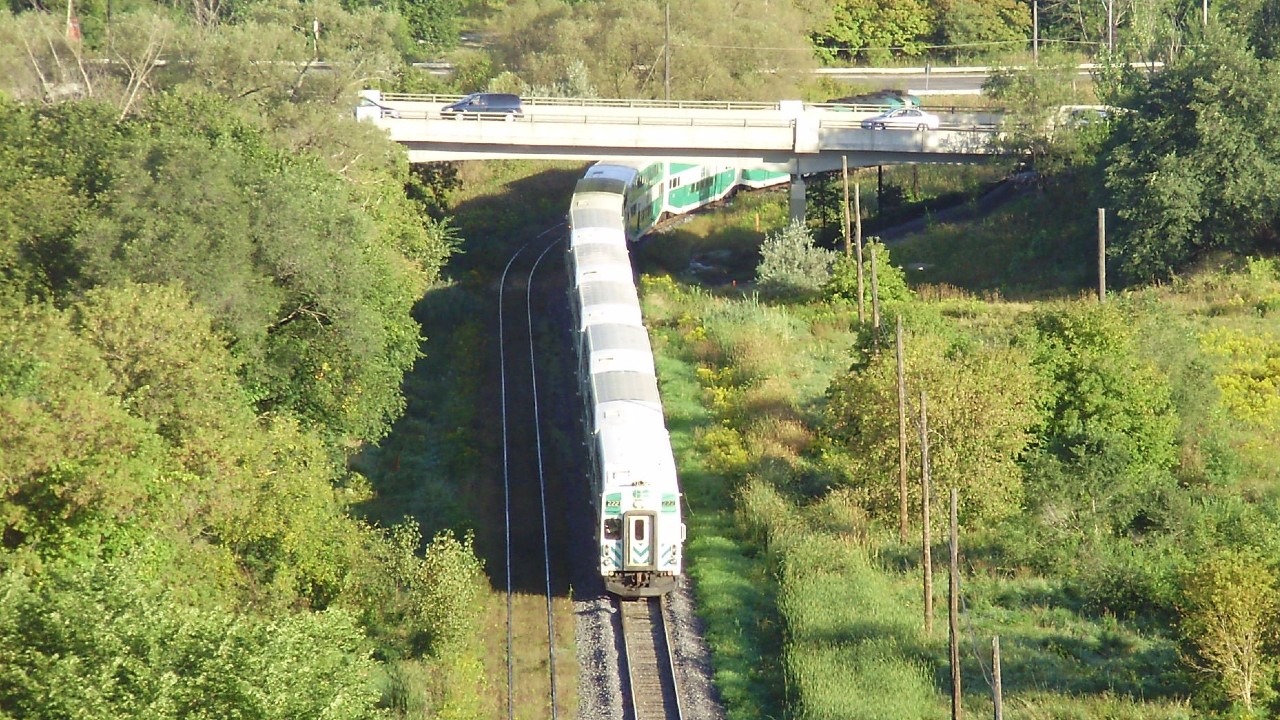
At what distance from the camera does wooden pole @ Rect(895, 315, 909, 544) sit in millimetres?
32250

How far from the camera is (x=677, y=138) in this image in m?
59.4

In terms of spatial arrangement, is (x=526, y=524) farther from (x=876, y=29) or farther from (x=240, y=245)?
(x=876, y=29)

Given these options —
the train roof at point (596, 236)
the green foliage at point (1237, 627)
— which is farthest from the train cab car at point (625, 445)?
the green foliage at point (1237, 627)

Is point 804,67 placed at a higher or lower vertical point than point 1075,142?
higher

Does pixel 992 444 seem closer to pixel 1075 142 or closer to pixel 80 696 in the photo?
pixel 80 696

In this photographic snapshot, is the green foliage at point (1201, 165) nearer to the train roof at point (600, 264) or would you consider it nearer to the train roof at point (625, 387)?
the train roof at point (600, 264)

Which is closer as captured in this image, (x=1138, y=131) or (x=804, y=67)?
(x=1138, y=131)

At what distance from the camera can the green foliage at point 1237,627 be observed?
27.0m

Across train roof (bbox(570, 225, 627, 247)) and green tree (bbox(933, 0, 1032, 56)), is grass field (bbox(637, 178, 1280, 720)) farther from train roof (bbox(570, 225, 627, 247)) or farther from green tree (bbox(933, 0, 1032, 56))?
green tree (bbox(933, 0, 1032, 56))

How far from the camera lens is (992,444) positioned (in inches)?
1425

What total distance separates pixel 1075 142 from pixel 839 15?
39.4 meters

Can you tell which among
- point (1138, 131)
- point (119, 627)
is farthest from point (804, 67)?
point (119, 627)

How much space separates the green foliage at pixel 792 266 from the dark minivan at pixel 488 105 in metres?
11.9

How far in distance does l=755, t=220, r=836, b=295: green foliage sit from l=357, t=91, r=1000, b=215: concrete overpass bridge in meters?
4.35
